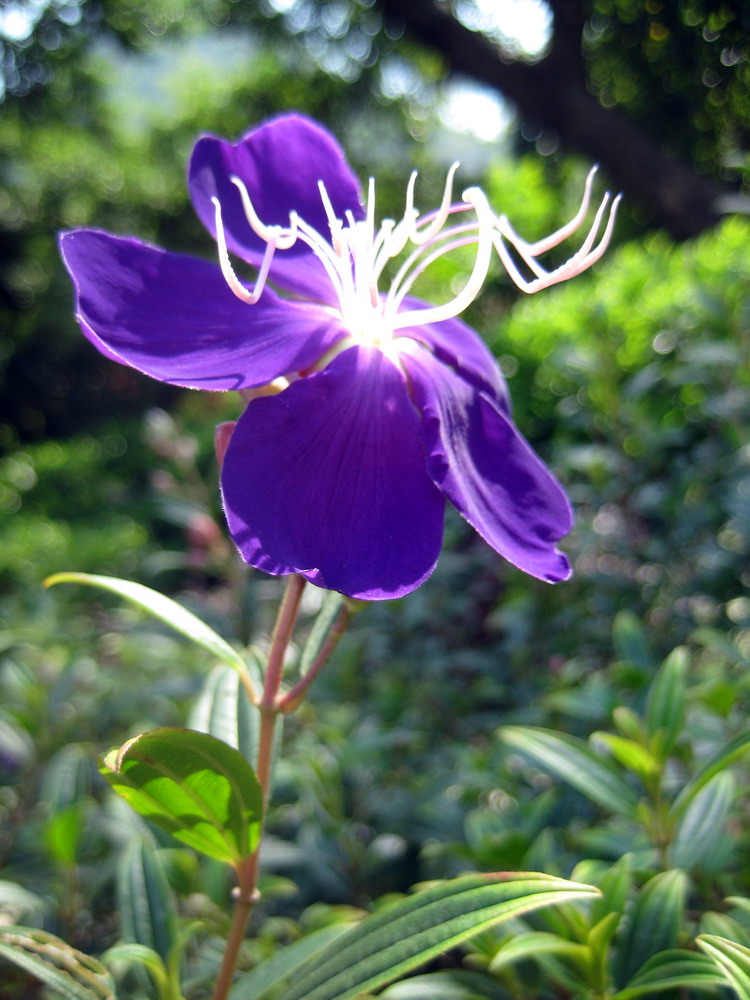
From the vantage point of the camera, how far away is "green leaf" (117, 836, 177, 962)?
3.04 ft

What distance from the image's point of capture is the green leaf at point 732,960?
0.58m

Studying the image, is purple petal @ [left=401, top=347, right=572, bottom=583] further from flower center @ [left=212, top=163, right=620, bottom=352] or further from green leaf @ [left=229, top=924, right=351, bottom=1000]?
green leaf @ [left=229, top=924, right=351, bottom=1000]

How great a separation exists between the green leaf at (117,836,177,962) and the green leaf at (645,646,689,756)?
618 millimetres

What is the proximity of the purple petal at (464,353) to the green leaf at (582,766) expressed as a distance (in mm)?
440

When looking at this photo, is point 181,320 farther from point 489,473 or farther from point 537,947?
point 537,947

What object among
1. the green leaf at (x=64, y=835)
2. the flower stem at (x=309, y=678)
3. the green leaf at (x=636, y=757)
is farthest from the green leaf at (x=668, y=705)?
the green leaf at (x=64, y=835)

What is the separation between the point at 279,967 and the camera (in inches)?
33.4

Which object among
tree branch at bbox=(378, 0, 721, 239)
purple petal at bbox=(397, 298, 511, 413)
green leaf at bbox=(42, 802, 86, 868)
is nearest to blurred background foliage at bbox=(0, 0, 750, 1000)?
green leaf at bbox=(42, 802, 86, 868)

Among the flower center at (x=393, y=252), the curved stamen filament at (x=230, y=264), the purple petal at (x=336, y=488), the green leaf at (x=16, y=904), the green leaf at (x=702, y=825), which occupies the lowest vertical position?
the green leaf at (x=16, y=904)

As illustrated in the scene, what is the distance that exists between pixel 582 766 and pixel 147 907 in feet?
1.82

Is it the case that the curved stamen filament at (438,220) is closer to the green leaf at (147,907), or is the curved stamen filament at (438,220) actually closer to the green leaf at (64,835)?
the green leaf at (147,907)

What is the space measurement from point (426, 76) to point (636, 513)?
529 inches

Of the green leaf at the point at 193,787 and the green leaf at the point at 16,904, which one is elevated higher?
the green leaf at the point at 193,787

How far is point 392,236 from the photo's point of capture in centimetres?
74
